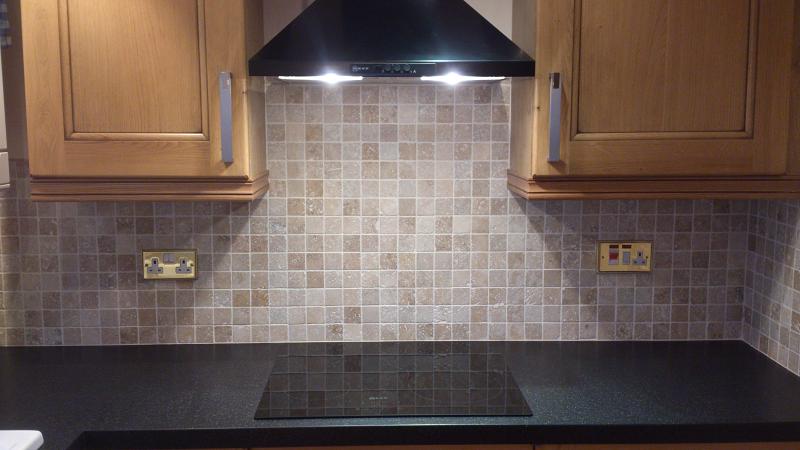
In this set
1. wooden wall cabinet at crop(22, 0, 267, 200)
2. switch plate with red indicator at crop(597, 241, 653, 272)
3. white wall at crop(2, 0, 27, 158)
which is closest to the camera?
wooden wall cabinet at crop(22, 0, 267, 200)

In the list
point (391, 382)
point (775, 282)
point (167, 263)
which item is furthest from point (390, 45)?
point (775, 282)

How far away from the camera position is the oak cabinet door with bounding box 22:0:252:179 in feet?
5.71

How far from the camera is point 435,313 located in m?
2.26

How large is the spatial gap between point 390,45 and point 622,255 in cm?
100

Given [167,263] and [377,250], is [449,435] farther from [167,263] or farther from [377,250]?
[167,263]

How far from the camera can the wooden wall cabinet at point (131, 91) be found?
5.71 feet

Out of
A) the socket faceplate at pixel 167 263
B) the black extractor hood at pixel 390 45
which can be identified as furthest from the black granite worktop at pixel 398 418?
the black extractor hood at pixel 390 45

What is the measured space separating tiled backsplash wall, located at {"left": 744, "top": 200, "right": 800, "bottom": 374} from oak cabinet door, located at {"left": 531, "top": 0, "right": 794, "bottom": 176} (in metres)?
0.27

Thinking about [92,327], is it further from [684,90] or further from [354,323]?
[684,90]

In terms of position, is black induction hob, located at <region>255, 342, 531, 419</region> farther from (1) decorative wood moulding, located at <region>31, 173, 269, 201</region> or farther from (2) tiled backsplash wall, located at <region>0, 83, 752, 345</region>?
(1) decorative wood moulding, located at <region>31, 173, 269, 201</region>

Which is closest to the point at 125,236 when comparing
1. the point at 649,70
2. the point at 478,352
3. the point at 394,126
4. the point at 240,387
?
the point at 240,387

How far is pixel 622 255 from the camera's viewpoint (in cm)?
224

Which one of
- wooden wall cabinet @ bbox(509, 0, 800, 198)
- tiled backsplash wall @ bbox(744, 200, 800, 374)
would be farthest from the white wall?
tiled backsplash wall @ bbox(744, 200, 800, 374)

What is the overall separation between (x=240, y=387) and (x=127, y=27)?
3.08 ft
